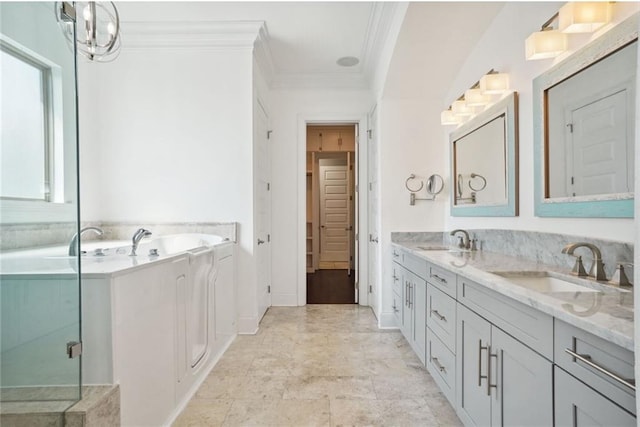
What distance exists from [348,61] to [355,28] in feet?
1.96

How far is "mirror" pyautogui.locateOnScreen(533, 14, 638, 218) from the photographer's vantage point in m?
1.25

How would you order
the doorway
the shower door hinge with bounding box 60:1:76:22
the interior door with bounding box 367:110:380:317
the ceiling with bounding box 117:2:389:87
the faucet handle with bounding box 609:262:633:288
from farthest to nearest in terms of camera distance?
the doorway → the interior door with bounding box 367:110:380:317 → the ceiling with bounding box 117:2:389:87 → the shower door hinge with bounding box 60:1:76:22 → the faucet handle with bounding box 609:262:633:288

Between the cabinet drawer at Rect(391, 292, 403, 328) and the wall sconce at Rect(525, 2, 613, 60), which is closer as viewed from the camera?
the wall sconce at Rect(525, 2, 613, 60)

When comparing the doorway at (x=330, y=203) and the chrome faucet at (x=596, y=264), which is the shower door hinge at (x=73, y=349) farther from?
the doorway at (x=330, y=203)

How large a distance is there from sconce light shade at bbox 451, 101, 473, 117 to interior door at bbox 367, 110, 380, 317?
3.10ft

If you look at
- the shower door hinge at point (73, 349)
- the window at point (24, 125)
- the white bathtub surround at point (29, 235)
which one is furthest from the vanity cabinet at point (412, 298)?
the window at point (24, 125)

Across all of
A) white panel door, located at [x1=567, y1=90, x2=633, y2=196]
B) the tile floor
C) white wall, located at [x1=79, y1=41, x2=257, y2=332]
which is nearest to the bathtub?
the tile floor

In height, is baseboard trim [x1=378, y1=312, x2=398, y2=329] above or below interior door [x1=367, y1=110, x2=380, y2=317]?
below

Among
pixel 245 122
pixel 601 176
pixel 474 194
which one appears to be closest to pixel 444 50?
pixel 474 194

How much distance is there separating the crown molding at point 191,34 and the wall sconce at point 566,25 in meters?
2.24

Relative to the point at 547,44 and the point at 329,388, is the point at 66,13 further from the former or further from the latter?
the point at 329,388

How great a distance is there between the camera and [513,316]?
3.83 feet

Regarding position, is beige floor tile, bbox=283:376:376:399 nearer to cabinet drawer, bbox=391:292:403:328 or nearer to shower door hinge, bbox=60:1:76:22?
cabinet drawer, bbox=391:292:403:328

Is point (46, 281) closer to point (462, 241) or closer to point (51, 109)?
point (51, 109)
